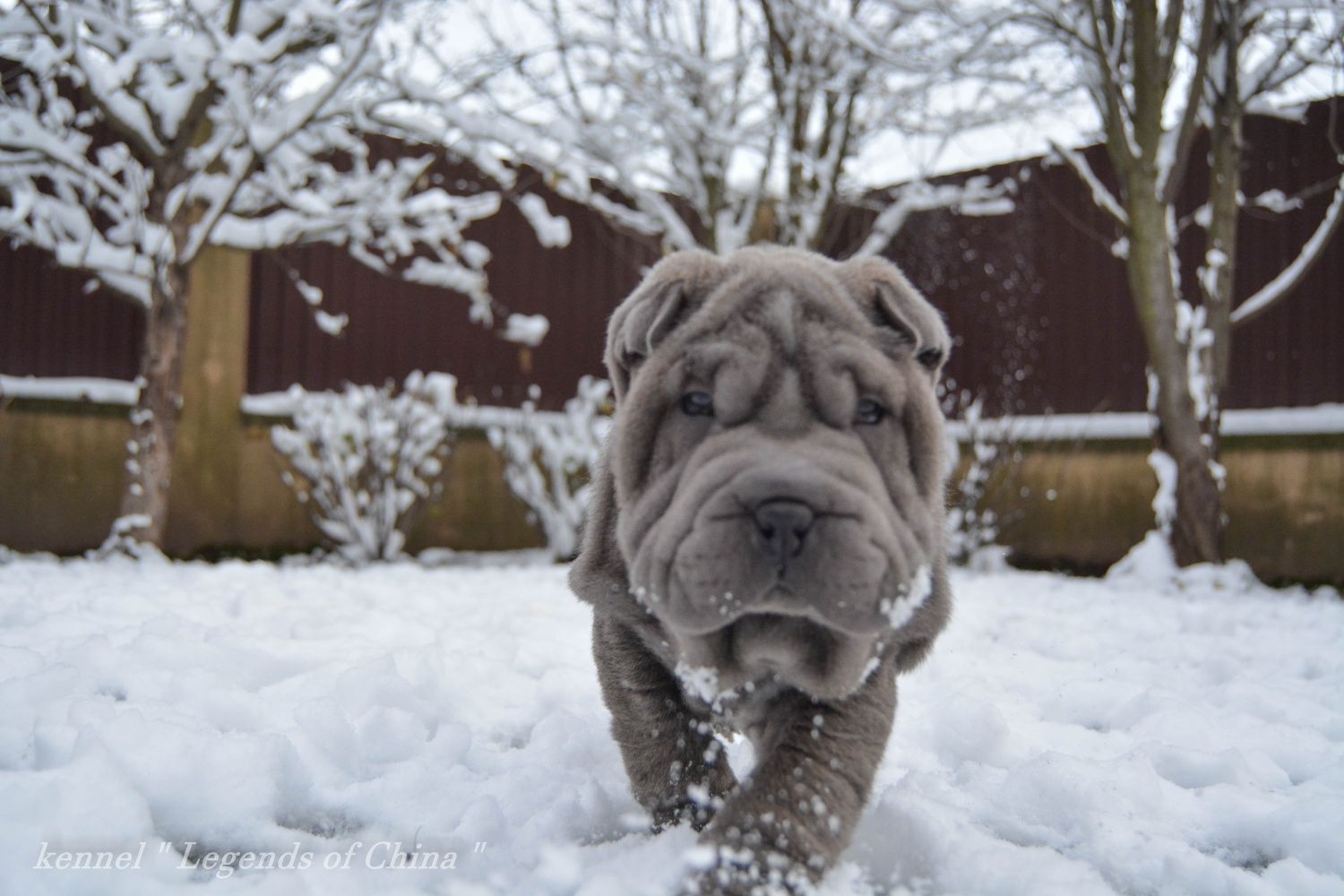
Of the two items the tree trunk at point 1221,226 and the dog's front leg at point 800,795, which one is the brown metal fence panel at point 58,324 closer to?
the dog's front leg at point 800,795

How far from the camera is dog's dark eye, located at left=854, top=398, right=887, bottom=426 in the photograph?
1.90 m

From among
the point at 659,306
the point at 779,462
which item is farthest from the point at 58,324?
the point at 779,462

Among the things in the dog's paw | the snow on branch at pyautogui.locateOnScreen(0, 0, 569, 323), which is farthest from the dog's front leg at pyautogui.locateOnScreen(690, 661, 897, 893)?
the snow on branch at pyautogui.locateOnScreen(0, 0, 569, 323)


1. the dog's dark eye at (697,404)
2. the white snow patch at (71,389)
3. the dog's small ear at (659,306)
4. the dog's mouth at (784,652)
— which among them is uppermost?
the dog's small ear at (659,306)

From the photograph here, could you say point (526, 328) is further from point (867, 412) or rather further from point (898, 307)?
point (867, 412)

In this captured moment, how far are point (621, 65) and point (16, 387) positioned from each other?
5856mm

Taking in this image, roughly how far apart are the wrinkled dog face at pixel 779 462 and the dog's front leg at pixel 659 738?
19 cm

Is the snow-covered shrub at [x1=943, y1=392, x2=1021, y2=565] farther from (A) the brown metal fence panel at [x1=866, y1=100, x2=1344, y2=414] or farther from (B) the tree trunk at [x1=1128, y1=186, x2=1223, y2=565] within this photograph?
(B) the tree trunk at [x1=1128, y1=186, x2=1223, y2=565]

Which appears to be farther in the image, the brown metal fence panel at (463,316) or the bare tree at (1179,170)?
the brown metal fence panel at (463,316)

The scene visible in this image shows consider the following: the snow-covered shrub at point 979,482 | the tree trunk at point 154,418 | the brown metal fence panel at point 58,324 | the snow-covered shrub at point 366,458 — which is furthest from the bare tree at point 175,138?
the snow-covered shrub at point 979,482

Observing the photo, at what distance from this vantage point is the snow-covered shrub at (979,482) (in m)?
7.87

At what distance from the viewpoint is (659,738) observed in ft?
A: 6.75

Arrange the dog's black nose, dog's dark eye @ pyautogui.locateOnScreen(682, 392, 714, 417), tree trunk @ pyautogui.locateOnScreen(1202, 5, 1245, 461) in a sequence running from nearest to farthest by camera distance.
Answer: the dog's black nose, dog's dark eye @ pyautogui.locateOnScreen(682, 392, 714, 417), tree trunk @ pyautogui.locateOnScreen(1202, 5, 1245, 461)

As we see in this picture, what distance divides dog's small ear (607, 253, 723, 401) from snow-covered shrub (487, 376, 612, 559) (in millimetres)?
5882
